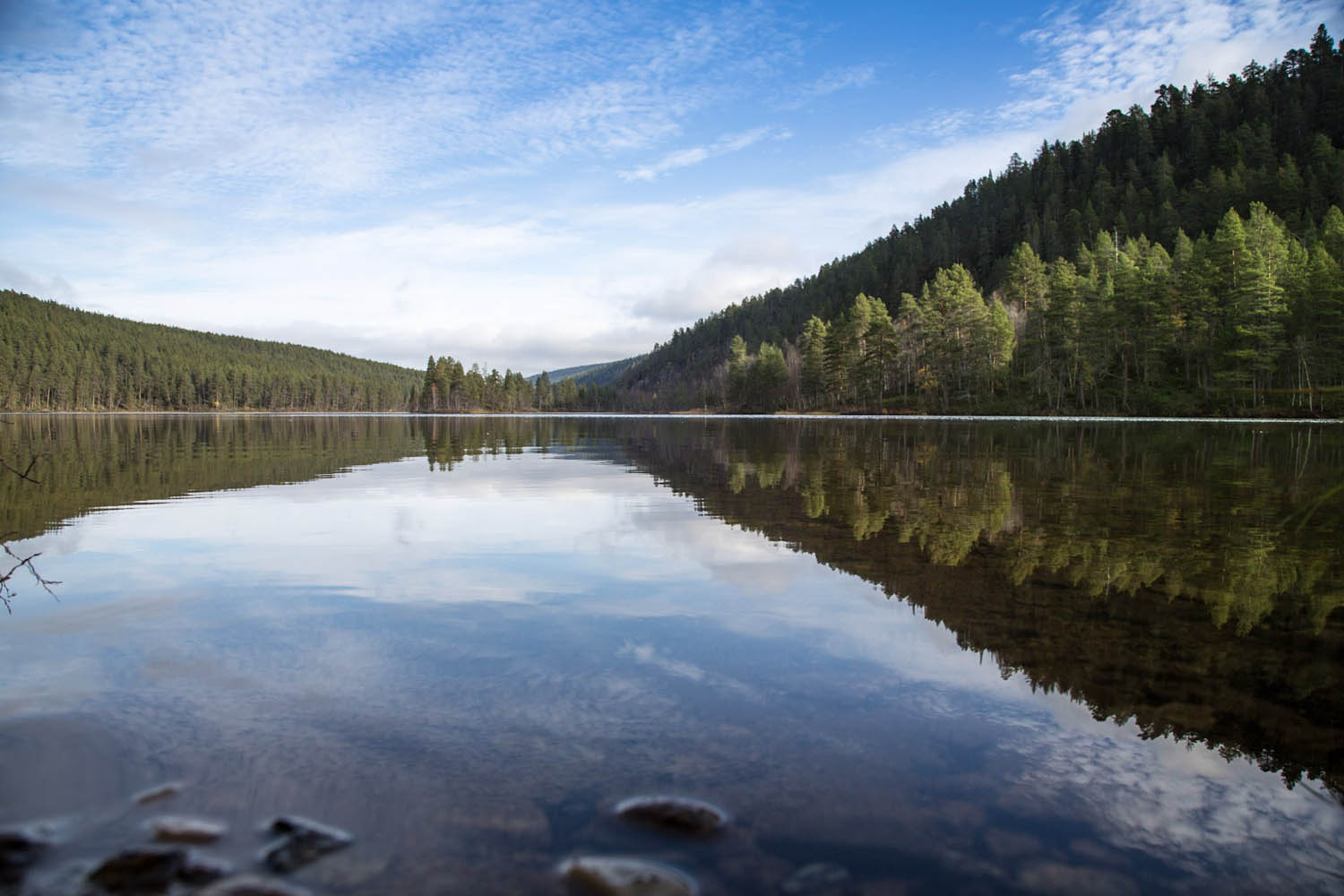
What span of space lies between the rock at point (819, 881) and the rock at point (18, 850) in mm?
3947

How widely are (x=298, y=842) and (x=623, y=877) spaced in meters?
1.86

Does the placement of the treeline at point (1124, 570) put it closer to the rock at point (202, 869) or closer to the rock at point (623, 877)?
the rock at point (623, 877)

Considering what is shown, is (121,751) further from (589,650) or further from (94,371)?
(94,371)

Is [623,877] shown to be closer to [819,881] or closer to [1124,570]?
[819,881]

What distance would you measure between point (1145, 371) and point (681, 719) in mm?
88735

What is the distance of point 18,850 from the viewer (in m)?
3.99

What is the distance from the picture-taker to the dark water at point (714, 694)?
161 inches

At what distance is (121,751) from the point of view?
5168 millimetres

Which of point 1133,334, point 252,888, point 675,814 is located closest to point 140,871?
point 252,888

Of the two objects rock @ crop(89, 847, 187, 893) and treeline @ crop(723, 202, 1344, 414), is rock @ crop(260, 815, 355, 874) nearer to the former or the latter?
rock @ crop(89, 847, 187, 893)

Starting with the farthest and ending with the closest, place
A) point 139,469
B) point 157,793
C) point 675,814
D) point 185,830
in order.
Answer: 1. point 139,469
2. point 157,793
3. point 675,814
4. point 185,830

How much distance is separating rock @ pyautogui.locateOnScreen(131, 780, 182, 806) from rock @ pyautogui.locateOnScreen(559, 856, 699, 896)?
8.86ft

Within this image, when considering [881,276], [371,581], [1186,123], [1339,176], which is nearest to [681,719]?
[371,581]

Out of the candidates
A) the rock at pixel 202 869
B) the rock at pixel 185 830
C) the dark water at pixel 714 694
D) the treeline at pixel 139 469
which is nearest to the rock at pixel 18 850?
the dark water at pixel 714 694
